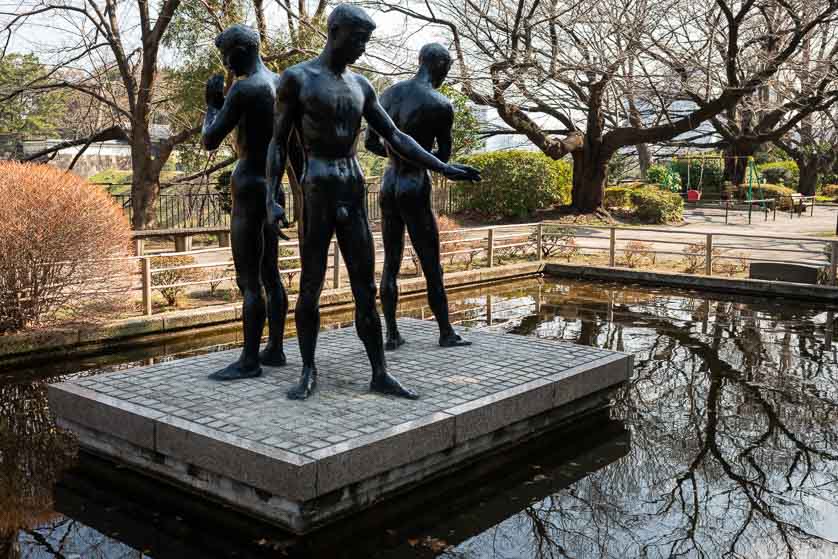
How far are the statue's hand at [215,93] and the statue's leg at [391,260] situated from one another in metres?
1.85

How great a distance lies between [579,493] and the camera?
548 centimetres

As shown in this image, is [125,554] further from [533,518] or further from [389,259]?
[389,259]

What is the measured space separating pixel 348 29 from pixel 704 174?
37.1 m

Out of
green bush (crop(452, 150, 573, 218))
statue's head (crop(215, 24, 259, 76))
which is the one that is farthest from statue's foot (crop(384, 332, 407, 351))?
green bush (crop(452, 150, 573, 218))

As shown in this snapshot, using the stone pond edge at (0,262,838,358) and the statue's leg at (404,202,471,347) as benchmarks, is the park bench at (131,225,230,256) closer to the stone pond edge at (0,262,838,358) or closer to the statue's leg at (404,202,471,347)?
the stone pond edge at (0,262,838,358)

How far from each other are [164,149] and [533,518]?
15807 mm

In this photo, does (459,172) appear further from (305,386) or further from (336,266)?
(336,266)

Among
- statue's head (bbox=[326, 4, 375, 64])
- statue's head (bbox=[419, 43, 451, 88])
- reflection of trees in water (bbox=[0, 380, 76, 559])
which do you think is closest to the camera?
reflection of trees in water (bbox=[0, 380, 76, 559])

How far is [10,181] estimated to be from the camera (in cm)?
892

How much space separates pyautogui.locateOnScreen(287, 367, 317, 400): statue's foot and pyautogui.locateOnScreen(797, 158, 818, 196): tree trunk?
3852 centimetres

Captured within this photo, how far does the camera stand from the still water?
4.66 metres

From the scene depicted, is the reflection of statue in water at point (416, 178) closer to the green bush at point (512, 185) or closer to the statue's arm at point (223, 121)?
the statue's arm at point (223, 121)

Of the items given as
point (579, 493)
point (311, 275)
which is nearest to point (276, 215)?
point (311, 275)

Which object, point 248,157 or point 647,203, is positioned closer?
point 248,157
